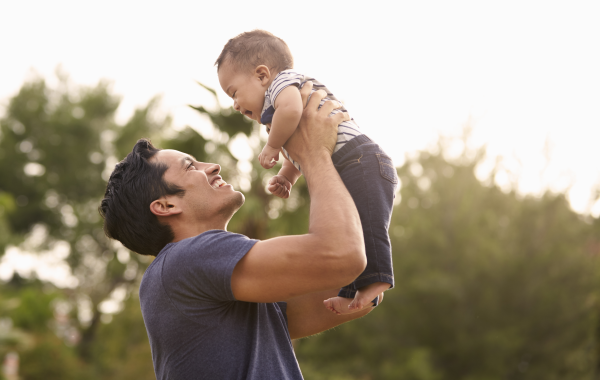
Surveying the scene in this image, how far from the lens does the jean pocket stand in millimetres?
1954

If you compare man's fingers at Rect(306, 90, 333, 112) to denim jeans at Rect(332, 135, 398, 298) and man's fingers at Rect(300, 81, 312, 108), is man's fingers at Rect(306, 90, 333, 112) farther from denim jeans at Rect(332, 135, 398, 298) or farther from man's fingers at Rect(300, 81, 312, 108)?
denim jeans at Rect(332, 135, 398, 298)

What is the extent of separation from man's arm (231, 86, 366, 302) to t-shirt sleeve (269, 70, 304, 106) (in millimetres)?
473

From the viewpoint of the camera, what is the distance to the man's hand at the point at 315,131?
1.89 metres

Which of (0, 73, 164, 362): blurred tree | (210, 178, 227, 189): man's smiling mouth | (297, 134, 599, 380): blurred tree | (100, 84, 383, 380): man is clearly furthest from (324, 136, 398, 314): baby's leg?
(0, 73, 164, 362): blurred tree

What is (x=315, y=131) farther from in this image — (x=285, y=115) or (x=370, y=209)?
(x=370, y=209)

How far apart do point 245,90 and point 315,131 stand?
0.51 metres

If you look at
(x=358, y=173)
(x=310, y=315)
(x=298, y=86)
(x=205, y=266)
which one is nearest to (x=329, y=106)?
(x=298, y=86)

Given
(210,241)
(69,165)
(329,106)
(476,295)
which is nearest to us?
(210,241)

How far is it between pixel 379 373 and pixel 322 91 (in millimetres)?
15745

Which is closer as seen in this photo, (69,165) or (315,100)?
(315,100)

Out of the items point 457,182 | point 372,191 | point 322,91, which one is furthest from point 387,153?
point 457,182

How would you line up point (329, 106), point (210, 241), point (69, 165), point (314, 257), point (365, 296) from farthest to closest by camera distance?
point (69, 165) → point (329, 106) → point (365, 296) → point (210, 241) → point (314, 257)

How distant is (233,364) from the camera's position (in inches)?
68.7

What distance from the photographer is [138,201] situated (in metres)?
2.08
